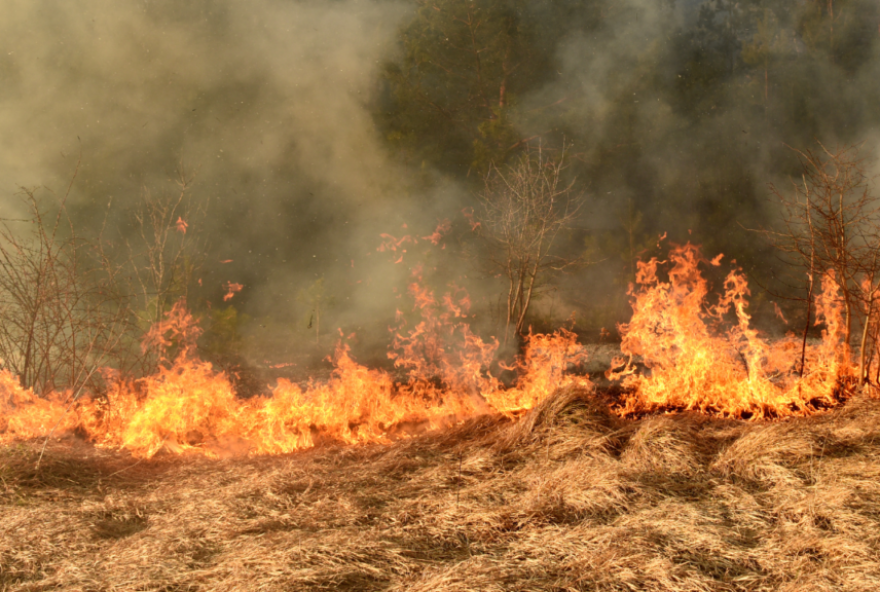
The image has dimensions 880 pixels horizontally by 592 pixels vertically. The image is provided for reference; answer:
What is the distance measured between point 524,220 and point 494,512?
552 centimetres

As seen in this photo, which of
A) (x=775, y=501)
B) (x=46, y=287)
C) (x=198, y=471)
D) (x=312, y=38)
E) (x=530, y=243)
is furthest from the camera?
(x=312, y=38)

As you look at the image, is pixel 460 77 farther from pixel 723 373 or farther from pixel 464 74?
pixel 723 373

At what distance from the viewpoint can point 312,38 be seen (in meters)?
13.7

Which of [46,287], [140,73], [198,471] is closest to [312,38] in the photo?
[140,73]

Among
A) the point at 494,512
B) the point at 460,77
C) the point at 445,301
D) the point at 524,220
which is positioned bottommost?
the point at 494,512

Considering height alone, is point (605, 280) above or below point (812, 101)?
below

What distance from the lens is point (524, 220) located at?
340 inches

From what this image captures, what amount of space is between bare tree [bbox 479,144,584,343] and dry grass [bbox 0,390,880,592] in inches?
146

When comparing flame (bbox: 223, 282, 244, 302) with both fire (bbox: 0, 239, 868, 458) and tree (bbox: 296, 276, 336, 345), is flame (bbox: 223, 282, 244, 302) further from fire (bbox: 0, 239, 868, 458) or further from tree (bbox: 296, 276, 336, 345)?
fire (bbox: 0, 239, 868, 458)

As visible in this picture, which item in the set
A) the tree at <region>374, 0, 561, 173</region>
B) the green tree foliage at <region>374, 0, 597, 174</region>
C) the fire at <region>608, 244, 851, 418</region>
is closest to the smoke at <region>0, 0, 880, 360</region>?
the green tree foliage at <region>374, 0, 597, 174</region>

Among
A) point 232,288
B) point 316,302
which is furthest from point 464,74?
point 232,288

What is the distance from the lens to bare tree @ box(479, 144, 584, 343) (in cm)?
867

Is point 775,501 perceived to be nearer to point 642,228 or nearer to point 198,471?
point 198,471

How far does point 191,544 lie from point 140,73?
40.0 ft
